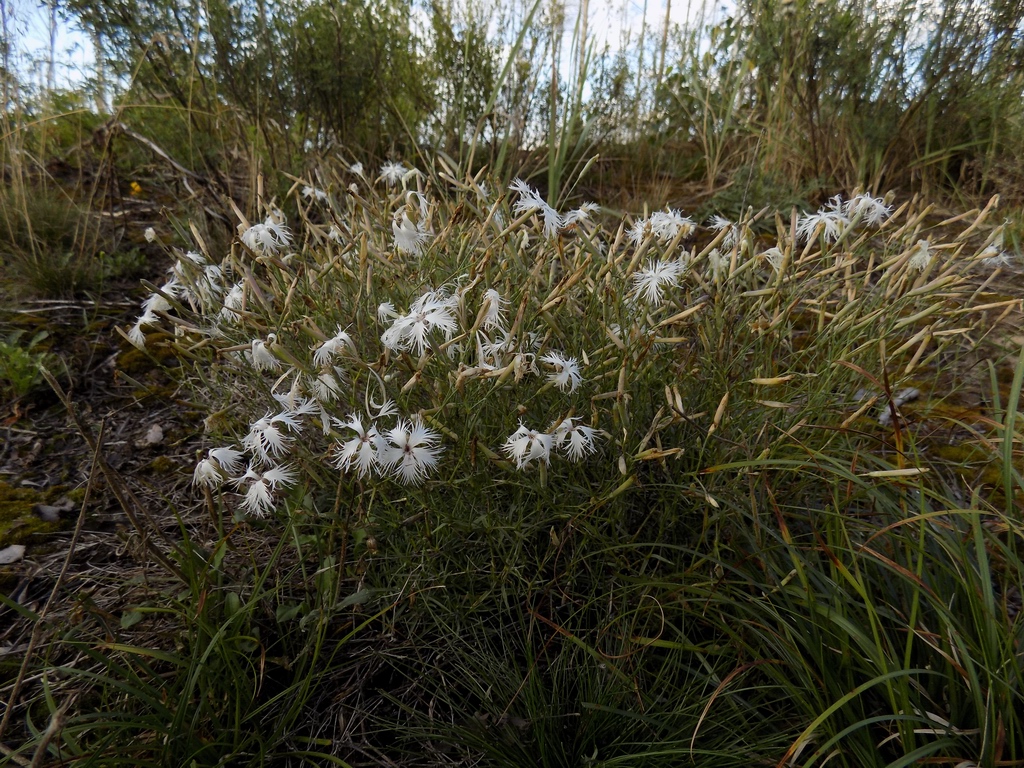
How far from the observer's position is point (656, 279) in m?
1.58

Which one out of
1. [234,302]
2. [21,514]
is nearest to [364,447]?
[234,302]

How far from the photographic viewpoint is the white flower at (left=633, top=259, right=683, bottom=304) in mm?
1577

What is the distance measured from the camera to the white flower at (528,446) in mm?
1348

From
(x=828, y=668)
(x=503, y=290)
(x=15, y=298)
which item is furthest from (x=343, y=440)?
(x=15, y=298)

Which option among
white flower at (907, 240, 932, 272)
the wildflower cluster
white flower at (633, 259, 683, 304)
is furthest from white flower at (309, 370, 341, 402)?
white flower at (907, 240, 932, 272)

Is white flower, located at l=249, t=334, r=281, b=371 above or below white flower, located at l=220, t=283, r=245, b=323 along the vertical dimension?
below

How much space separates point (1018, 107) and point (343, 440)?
4426 mm

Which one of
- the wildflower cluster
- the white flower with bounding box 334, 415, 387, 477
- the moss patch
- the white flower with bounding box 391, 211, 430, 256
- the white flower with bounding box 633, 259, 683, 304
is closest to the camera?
the white flower with bounding box 334, 415, 387, 477

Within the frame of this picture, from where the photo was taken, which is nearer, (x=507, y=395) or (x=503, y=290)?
(x=507, y=395)

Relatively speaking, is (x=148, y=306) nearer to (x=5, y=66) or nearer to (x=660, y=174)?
(x=5, y=66)

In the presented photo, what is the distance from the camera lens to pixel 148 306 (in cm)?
177

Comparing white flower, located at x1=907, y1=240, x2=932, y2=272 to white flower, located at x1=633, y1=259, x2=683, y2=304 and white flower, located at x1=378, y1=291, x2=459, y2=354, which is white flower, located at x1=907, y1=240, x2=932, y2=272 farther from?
white flower, located at x1=378, y1=291, x2=459, y2=354

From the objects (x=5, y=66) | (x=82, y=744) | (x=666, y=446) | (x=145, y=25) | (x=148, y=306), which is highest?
(x=145, y=25)

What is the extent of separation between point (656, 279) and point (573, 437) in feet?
1.47
